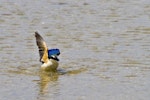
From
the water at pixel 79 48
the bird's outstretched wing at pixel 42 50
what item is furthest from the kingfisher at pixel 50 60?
the water at pixel 79 48

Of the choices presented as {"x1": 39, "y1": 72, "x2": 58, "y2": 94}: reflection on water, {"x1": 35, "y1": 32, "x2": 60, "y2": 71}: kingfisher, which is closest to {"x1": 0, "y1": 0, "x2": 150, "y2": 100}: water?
{"x1": 39, "y1": 72, "x2": 58, "y2": 94}: reflection on water

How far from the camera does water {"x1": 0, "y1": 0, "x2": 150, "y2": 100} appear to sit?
1063 cm

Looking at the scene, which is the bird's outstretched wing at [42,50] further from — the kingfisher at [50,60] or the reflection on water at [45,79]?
the reflection on water at [45,79]

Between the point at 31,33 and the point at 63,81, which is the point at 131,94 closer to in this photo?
the point at 63,81

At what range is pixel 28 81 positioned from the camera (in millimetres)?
11164

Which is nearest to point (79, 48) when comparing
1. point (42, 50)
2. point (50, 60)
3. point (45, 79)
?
point (42, 50)

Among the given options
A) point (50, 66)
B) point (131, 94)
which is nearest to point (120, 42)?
point (50, 66)

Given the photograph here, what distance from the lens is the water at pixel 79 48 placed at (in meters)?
10.6

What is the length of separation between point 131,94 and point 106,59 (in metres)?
2.17

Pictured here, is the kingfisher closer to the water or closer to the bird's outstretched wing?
the bird's outstretched wing

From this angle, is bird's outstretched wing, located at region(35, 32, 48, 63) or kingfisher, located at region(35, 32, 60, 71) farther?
bird's outstretched wing, located at region(35, 32, 48, 63)

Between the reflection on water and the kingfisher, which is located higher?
the kingfisher

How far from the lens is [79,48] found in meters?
13.2

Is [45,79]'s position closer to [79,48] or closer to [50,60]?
[50,60]
